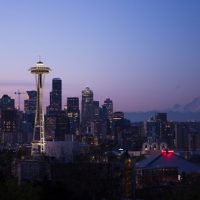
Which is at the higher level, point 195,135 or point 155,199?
point 195,135

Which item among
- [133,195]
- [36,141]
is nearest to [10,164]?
[36,141]

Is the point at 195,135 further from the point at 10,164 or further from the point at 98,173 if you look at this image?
the point at 98,173

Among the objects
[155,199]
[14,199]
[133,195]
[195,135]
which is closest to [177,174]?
[133,195]

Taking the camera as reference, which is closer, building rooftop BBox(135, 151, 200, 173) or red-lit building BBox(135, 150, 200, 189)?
red-lit building BBox(135, 150, 200, 189)

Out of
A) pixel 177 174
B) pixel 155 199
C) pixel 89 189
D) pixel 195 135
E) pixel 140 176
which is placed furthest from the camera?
pixel 195 135

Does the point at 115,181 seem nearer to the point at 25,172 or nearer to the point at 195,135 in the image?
the point at 25,172

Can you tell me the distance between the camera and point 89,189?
36875 millimetres

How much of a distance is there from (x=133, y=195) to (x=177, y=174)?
15569 mm

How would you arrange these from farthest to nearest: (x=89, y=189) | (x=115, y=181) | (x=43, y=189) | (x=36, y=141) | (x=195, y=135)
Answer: (x=195, y=135) < (x=36, y=141) < (x=115, y=181) < (x=89, y=189) < (x=43, y=189)

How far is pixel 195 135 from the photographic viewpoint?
126 metres

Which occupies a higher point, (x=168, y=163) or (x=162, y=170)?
(x=168, y=163)

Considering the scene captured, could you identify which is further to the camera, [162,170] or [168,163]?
[168,163]

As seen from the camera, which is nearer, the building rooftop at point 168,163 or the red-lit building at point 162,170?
the red-lit building at point 162,170

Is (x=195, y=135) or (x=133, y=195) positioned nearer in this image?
(x=133, y=195)
